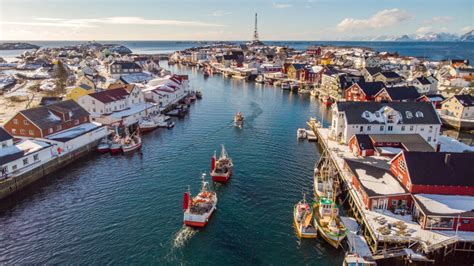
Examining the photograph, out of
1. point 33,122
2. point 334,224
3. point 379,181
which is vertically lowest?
→ point 334,224

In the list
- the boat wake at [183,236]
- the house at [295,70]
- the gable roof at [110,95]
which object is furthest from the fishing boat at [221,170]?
the house at [295,70]

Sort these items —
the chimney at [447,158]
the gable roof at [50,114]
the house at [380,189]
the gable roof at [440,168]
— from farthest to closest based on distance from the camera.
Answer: the gable roof at [50,114]
the chimney at [447,158]
the house at [380,189]
the gable roof at [440,168]

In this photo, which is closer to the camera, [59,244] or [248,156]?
[59,244]

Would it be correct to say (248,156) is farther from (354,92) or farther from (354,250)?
(354,92)

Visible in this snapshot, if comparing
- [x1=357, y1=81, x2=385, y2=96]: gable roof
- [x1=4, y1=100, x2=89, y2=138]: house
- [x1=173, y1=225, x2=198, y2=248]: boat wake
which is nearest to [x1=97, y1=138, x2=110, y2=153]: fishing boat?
[x1=4, y1=100, x2=89, y2=138]: house

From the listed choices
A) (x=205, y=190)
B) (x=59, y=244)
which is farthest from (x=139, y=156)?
(x=59, y=244)

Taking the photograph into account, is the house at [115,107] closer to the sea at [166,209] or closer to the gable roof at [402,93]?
the sea at [166,209]
